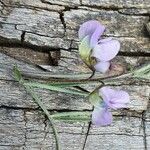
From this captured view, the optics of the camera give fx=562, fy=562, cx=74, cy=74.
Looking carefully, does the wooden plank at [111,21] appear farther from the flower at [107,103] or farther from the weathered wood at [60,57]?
the flower at [107,103]

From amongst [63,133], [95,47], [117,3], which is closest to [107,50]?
[95,47]

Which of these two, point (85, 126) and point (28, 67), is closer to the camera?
point (28, 67)

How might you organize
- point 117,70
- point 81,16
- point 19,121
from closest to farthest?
point 117,70 → point 81,16 → point 19,121

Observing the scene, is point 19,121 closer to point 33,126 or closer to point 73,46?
point 33,126

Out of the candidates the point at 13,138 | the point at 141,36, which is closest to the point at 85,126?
the point at 13,138

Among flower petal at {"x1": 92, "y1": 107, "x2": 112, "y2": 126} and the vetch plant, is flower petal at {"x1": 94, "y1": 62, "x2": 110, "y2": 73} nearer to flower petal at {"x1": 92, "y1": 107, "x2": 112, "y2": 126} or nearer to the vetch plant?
the vetch plant

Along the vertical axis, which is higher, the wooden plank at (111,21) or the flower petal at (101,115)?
the wooden plank at (111,21)

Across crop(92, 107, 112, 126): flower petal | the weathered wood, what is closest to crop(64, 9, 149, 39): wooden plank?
the weathered wood

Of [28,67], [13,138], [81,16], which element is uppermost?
[81,16]

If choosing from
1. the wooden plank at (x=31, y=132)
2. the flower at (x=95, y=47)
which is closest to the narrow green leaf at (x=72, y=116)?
the wooden plank at (x=31, y=132)
